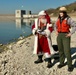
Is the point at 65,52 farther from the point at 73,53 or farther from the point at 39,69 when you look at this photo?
the point at 73,53

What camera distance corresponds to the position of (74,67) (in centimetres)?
920

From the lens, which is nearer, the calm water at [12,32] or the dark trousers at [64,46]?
the dark trousers at [64,46]

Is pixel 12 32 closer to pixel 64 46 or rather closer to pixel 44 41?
pixel 44 41

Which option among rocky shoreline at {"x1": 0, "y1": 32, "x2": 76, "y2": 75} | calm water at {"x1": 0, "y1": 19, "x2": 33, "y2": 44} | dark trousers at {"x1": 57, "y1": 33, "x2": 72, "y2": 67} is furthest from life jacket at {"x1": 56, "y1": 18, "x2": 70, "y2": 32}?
calm water at {"x1": 0, "y1": 19, "x2": 33, "y2": 44}

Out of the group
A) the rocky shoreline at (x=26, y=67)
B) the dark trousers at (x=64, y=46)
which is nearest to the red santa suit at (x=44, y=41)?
the dark trousers at (x=64, y=46)

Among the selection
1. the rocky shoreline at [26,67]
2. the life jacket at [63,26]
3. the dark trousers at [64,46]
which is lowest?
the rocky shoreline at [26,67]

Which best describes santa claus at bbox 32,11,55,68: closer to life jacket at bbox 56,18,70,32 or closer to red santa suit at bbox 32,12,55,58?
red santa suit at bbox 32,12,55,58

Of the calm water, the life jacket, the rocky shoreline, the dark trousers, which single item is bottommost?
the calm water

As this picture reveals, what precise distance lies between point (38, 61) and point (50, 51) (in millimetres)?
886

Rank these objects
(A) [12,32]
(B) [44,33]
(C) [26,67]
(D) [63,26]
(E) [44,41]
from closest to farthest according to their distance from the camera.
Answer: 1. (D) [63,26]
2. (B) [44,33]
3. (E) [44,41]
4. (C) [26,67]
5. (A) [12,32]

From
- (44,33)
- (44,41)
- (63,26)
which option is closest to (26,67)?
(44,41)

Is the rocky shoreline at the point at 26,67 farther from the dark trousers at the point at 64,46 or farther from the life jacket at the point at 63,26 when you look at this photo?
the life jacket at the point at 63,26

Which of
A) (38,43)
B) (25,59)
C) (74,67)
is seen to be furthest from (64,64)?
(25,59)

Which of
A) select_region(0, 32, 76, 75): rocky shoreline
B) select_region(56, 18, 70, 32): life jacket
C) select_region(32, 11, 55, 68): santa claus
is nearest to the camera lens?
select_region(56, 18, 70, 32): life jacket
